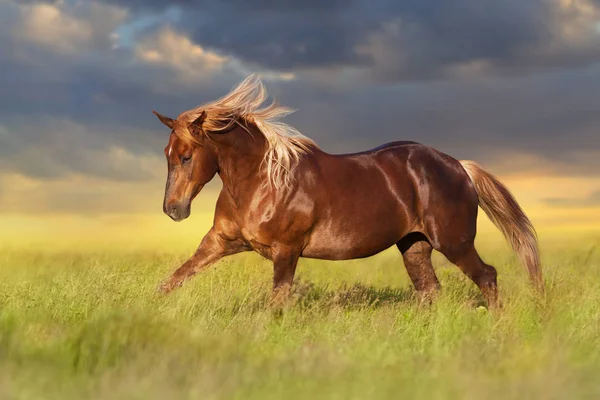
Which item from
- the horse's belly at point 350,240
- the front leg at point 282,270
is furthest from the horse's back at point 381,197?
the front leg at point 282,270

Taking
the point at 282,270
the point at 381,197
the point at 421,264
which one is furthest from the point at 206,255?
the point at 421,264

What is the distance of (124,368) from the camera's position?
15.0ft

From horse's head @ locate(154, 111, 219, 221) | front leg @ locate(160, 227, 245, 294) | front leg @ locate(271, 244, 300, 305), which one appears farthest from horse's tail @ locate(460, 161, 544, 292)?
horse's head @ locate(154, 111, 219, 221)

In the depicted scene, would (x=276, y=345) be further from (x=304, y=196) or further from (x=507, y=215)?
(x=507, y=215)

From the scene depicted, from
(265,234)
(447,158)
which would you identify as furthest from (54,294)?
(447,158)

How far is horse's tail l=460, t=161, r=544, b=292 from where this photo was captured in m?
8.94

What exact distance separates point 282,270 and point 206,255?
3.14 feet

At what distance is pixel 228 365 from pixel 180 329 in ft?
2.14

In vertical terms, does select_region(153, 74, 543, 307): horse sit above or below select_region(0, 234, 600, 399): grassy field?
above

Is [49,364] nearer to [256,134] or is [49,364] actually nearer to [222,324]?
[222,324]

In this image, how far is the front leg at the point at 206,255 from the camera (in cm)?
776

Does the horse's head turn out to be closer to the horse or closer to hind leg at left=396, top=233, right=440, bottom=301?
the horse

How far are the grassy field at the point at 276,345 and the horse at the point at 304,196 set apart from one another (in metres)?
0.56

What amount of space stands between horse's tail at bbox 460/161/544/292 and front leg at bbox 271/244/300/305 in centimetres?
269
